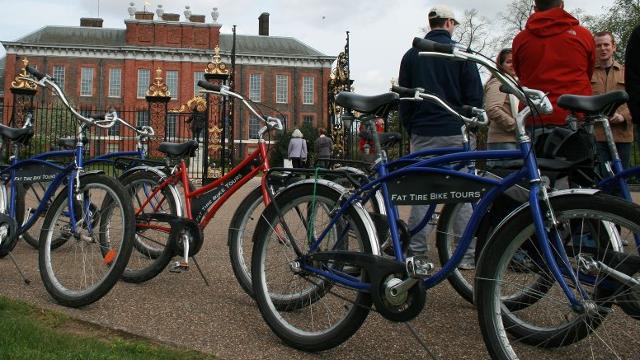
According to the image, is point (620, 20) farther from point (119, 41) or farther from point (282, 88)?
point (119, 41)

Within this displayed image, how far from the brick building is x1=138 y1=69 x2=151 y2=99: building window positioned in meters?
0.09

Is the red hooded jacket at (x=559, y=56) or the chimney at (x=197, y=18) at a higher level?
the chimney at (x=197, y=18)

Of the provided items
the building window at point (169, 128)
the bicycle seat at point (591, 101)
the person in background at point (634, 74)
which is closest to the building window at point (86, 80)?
the building window at point (169, 128)

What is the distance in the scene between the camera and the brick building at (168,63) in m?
52.9

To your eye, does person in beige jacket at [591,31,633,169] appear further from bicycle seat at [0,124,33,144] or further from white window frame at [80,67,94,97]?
white window frame at [80,67,94,97]

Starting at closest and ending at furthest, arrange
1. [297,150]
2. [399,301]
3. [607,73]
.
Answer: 1. [399,301]
2. [607,73]
3. [297,150]

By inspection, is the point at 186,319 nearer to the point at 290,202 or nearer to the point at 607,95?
the point at 290,202

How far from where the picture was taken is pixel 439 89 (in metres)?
4.78

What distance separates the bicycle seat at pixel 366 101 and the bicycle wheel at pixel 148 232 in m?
1.78

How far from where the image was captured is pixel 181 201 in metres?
4.41

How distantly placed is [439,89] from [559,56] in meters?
1.17

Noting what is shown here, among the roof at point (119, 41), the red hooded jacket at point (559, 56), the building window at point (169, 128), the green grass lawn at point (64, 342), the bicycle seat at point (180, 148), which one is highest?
the roof at point (119, 41)

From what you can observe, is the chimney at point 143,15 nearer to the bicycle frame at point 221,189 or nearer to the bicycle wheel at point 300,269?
the bicycle frame at point 221,189

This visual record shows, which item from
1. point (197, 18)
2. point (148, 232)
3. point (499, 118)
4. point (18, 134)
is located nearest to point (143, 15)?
point (197, 18)
